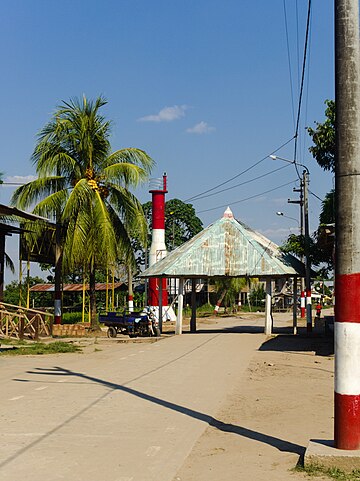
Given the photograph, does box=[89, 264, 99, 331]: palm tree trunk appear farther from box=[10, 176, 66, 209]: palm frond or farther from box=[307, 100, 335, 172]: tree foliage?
box=[307, 100, 335, 172]: tree foliage

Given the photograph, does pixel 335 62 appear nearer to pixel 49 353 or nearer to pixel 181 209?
pixel 49 353

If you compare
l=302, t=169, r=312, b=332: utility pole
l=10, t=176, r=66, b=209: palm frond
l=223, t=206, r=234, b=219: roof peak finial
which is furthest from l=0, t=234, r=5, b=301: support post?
l=302, t=169, r=312, b=332: utility pole

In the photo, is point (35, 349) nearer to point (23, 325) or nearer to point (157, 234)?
point (23, 325)

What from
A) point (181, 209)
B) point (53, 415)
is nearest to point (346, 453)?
point (53, 415)

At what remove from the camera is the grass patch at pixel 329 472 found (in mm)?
6707

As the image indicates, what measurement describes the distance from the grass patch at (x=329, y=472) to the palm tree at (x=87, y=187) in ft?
80.8

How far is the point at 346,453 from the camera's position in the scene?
7023 millimetres

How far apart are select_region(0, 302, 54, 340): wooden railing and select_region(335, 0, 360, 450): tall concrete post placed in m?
19.4

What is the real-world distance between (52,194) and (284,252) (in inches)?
443

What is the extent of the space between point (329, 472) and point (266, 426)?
298 cm

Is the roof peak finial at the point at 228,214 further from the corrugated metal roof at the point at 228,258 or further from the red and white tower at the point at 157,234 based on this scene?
the red and white tower at the point at 157,234

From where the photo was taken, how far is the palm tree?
31.4 meters

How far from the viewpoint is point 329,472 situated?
6871 mm

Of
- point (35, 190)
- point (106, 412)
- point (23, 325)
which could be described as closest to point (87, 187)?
point (35, 190)
